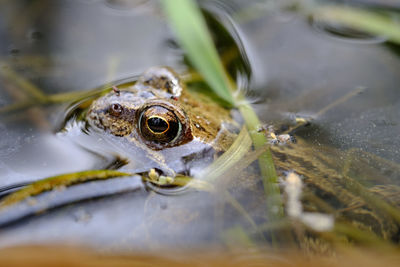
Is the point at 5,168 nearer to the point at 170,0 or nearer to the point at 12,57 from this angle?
the point at 12,57

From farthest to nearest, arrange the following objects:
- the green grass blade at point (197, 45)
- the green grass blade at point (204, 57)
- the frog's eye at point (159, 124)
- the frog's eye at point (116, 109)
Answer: the green grass blade at point (197, 45)
the green grass blade at point (204, 57)
the frog's eye at point (116, 109)
the frog's eye at point (159, 124)

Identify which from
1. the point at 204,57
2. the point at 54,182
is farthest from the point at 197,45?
the point at 54,182

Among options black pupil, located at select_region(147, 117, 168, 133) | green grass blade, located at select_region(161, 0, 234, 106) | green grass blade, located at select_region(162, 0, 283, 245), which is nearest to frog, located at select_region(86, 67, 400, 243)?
black pupil, located at select_region(147, 117, 168, 133)

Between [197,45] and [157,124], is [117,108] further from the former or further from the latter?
[197,45]

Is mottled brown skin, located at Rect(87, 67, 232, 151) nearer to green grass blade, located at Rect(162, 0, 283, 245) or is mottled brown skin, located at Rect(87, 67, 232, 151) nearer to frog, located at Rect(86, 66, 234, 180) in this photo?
frog, located at Rect(86, 66, 234, 180)

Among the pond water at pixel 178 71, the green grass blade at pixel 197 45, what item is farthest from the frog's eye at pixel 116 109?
the green grass blade at pixel 197 45

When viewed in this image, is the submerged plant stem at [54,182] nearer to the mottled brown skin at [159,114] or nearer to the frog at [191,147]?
the frog at [191,147]

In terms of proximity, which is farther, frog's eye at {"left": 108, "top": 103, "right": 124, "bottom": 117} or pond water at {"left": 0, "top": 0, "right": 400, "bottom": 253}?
frog's eye at {"left": 108, "top": 103, "right": 124, "bottom": 117}

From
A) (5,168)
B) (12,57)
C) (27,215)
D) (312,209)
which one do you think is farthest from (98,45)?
(312,209)
